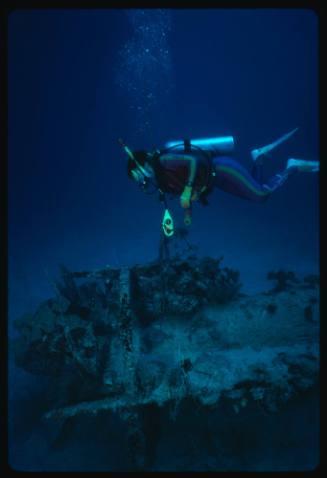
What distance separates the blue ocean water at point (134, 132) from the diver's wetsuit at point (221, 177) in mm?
2574

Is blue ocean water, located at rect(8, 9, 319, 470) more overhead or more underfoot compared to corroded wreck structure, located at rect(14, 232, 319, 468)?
more overhead

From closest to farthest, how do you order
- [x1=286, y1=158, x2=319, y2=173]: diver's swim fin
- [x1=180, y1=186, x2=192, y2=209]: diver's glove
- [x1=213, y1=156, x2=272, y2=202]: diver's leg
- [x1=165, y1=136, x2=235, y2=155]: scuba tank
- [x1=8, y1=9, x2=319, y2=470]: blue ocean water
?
[x1=180, y1=186, x2=192, y2=209]: diver's glove < [x1=165, y1=136, x2=235, y2=155]: scuba tank < [x1=213, y1=156, x2=272, y2=202]: diver's leg < [x1=286, y1=158, x2=319, y2=173]: diver's swim fin < [x1=8, y1=9, x2=319, y2=470]: blue ocean water

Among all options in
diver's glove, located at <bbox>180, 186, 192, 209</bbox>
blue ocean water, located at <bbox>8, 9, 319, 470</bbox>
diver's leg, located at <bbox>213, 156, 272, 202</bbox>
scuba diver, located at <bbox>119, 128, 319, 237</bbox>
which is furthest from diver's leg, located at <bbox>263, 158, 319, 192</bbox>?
blue ocean water, located at <bbox>8, 9, 319, 470</bbox>

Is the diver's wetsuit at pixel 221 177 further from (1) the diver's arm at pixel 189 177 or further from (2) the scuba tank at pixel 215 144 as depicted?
(2) the scuba tank at pixel 215 144

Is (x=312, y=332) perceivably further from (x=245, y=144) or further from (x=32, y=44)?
(x=245, y=144)

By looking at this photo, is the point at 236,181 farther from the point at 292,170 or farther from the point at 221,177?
the point at 292,170

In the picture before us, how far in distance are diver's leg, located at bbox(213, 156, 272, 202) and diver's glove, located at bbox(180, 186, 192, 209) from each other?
2.90 feet

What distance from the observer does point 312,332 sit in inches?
153

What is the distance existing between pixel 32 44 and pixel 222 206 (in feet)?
85.9

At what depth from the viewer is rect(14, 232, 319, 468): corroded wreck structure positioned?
300 centimetres

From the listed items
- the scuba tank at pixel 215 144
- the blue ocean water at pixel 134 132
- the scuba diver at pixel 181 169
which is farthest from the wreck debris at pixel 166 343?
the scuba tank at pixel 215 144

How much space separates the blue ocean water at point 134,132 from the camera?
38.8 feet

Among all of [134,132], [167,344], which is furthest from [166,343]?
[134,132]

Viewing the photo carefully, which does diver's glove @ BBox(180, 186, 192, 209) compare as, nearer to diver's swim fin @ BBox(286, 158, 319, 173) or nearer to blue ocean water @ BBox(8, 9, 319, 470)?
diver's swim fin @ BBox(286, 158, 319, 173)
